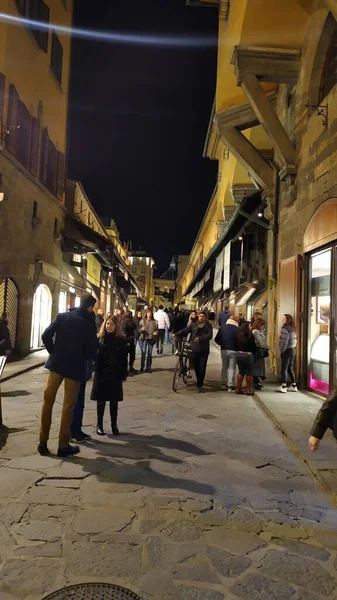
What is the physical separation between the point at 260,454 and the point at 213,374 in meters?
6.92

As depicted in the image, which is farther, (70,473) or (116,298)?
(116,298)

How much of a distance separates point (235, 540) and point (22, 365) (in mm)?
10119

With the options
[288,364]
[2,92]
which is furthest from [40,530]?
[2,92]

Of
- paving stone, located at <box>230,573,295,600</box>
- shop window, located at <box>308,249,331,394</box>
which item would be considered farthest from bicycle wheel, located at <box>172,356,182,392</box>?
paving stone, located at <box>230,573,295,600</box>

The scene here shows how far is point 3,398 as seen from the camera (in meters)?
8.00

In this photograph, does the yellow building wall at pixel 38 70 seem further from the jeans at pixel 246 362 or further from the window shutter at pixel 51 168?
the jeans at pixel 246 362

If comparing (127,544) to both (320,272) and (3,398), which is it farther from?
(320,272)

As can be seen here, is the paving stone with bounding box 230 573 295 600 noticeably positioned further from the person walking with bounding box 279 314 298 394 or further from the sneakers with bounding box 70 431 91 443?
the person walking with bounding box 279 314 298 394

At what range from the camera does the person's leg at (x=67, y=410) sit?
4844mm

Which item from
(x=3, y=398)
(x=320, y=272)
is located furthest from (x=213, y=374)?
(x=3, y=398)

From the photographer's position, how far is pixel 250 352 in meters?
9.09

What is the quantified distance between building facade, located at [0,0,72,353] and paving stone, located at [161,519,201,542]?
10820mm

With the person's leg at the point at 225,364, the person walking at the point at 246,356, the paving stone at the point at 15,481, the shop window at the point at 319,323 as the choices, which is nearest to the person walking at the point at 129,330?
the person's leg at the point at 225,364

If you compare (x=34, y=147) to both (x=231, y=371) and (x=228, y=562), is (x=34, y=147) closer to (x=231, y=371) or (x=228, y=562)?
(x=231, y=371)
